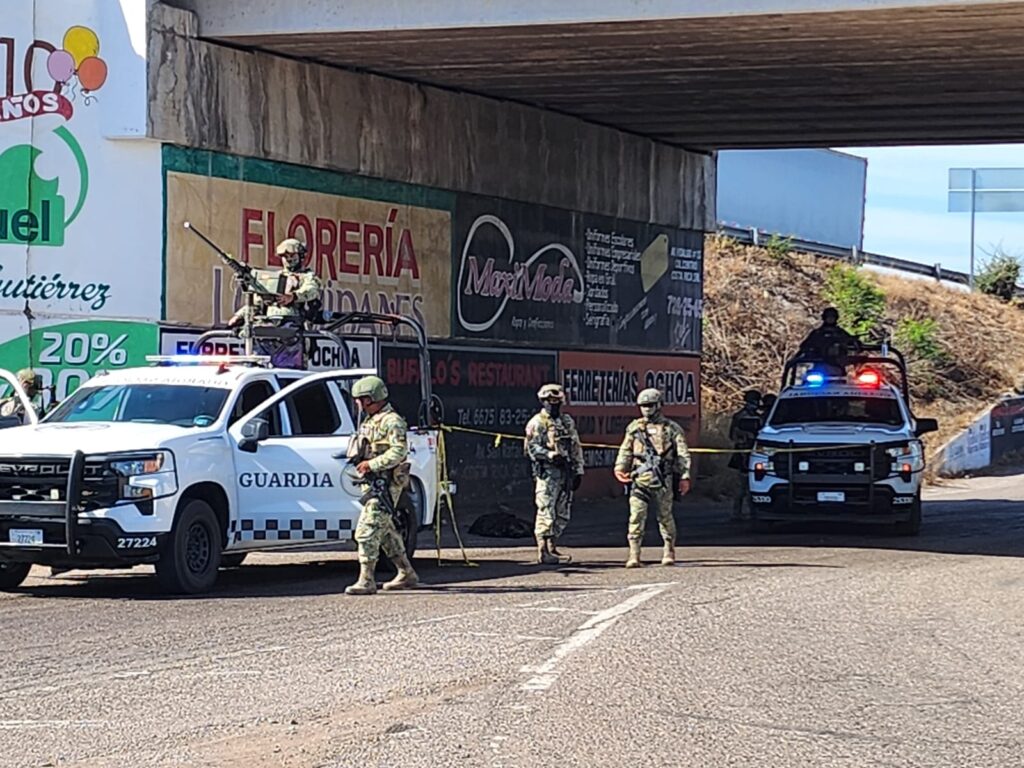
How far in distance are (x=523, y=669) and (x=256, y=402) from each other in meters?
5.52

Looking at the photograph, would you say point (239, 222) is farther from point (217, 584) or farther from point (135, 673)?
point (135, 673)

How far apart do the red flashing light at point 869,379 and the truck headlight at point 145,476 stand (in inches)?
445

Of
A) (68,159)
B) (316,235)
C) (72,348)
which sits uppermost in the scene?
(68,159)

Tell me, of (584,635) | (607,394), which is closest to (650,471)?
(584,635)

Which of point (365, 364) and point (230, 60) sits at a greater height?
point (230, 60)

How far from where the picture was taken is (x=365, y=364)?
2250 centimetres

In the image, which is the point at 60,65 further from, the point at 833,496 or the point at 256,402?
the point at 833,496

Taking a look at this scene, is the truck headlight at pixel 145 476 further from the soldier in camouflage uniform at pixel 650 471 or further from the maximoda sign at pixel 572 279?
the maximoda sign at pixel 572 279

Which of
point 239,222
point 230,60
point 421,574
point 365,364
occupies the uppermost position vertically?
point 230,60

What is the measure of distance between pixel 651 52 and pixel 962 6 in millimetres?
4406

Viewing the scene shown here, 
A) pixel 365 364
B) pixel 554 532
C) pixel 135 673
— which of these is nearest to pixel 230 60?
A: pixel 365 364

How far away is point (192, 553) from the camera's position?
1384cm

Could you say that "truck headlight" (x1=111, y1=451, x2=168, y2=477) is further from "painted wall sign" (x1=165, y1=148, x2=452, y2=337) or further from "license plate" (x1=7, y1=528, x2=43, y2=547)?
"painted wall sign" (x1=165, y1=148, x2=452, y2=337)

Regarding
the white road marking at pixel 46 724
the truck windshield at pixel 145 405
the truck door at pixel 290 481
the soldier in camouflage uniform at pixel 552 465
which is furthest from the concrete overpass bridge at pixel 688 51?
the white road marking at pixel 46 724
